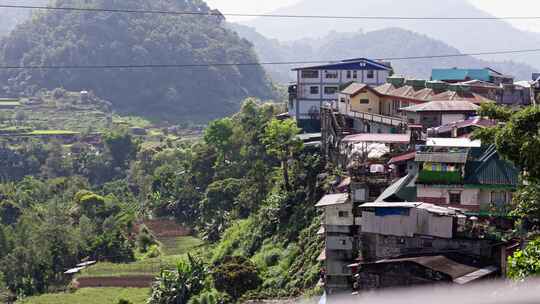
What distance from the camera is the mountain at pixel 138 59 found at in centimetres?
6812

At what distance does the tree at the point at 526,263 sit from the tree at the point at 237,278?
9640mm

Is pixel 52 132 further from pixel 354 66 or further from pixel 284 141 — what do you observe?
pixel 284 141

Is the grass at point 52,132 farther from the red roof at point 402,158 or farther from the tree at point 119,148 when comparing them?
the red roof at point 402,158

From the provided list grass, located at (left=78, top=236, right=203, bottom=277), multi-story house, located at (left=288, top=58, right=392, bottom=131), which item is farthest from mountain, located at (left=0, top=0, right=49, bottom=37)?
multi-story house, located at (left=288, top=58, right=392, bottom=131)

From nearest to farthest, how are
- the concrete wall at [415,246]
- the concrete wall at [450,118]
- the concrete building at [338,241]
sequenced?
1. the concrete wall at [415,246]
2. the concrete building at [338,241]
3. the concrete wall at [450,118]

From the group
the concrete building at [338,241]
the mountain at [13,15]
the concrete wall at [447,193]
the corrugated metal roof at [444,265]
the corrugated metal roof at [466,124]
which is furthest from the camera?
the mountain at [13,15]

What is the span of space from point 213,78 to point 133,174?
106 ft

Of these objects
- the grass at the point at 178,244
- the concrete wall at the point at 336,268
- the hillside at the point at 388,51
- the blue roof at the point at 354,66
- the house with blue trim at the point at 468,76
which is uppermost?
the hillside at the point at 388,51

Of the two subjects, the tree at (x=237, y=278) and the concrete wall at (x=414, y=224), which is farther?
the tree at (x=237, y=278)

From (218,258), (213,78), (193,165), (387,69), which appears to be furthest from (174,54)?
(218,258)

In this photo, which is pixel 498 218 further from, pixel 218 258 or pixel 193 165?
pixel 193 165

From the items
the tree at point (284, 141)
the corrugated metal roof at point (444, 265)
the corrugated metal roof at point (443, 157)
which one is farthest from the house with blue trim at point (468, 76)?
the corrugated metal roof at point (444, 265)

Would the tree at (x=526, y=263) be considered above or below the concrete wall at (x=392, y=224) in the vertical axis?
above

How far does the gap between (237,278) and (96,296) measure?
20.8ft
